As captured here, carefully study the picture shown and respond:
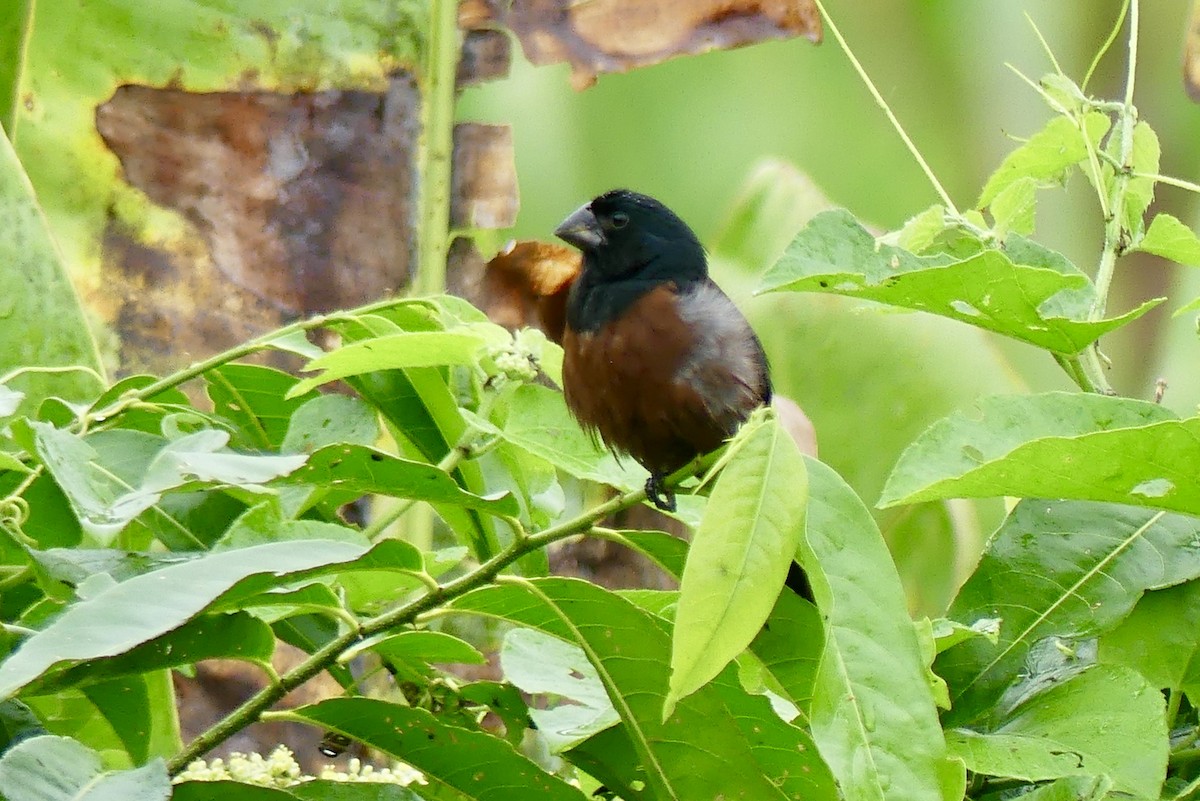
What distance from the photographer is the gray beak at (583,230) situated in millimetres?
1450

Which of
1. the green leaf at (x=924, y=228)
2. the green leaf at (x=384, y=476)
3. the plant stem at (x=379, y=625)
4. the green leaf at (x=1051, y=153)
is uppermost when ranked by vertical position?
the green leaf at (x=1051, y=153)

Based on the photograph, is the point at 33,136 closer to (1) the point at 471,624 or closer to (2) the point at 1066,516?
(1) the point at 471,624

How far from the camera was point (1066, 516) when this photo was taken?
0.80 m

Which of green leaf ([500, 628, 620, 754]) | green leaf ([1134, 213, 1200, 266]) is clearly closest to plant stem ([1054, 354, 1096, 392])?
green leaf ([1134, 213, 1200, 266])

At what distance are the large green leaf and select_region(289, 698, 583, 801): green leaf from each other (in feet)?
1.19

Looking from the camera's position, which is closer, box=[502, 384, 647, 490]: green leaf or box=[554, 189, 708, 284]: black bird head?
box=[502, 384, 647, 490]: green leaf

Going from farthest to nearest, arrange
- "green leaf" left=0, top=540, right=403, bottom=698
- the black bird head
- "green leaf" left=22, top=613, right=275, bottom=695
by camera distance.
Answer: the black bird head
"green leaf" left=22, top=613, right=275, bottom=695
"green leaf" left=0, top=540, right=403, bottom=698

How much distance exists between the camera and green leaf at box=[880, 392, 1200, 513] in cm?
63

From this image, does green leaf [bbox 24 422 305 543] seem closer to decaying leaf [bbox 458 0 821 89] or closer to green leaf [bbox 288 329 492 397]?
green leaf [bbox 288 329 492 397]

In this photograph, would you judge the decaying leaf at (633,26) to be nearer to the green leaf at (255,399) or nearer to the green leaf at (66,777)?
the green leaf at (255,399)

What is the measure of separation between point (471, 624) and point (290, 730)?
30 cm

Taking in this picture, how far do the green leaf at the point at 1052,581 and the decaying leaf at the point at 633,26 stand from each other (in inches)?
55.1

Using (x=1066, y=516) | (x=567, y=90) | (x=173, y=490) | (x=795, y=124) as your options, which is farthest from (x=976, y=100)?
(x=173, y=490)

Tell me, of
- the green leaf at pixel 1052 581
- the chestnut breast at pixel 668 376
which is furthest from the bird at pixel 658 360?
the green leaf at pixel 1052 581
